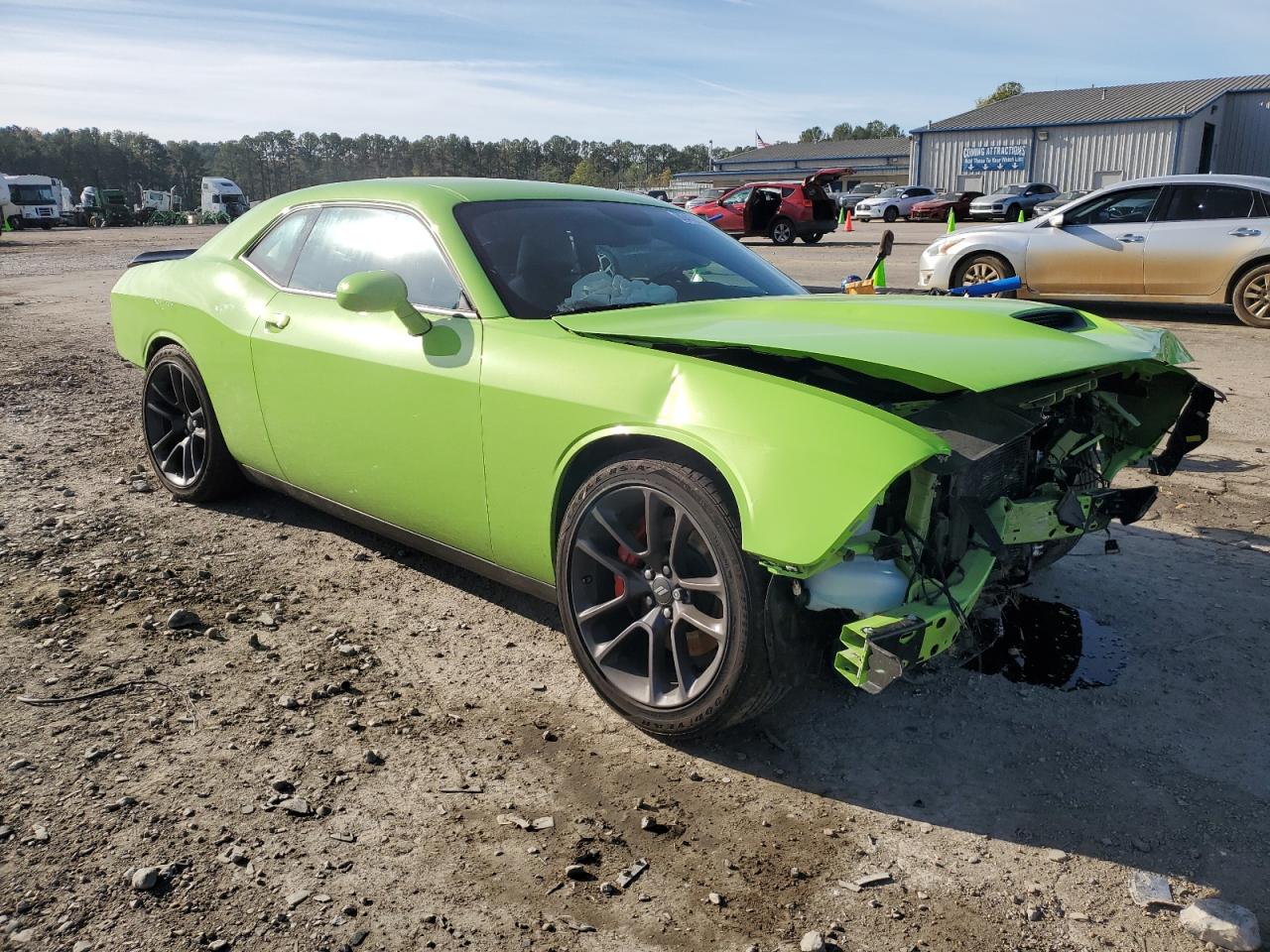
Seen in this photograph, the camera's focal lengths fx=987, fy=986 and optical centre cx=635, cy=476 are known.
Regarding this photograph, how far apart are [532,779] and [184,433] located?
3123 millimetres

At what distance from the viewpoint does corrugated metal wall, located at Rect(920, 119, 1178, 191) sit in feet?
146

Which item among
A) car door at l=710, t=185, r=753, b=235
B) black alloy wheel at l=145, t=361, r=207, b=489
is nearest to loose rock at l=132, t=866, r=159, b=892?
black alloy wheel at l=145, t=361, r=207, b=489

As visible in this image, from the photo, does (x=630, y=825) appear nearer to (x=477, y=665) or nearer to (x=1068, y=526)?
(x=477, y=665)

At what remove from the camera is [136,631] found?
3.55m

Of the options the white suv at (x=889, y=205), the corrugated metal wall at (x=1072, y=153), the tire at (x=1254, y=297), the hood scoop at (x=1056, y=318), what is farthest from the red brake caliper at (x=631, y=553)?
the corrugated metal wall at (x=1072, y=153)

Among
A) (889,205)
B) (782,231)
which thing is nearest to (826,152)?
(889,205)

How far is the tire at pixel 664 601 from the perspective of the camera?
8.35 ft

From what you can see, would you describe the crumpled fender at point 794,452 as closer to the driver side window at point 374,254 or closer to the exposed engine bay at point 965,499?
the exposed engine bay at point 965,499

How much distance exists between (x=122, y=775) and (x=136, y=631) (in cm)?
99

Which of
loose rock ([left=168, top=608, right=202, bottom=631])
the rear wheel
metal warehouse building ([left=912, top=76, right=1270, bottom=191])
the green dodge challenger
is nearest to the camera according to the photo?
the green dodge challenger

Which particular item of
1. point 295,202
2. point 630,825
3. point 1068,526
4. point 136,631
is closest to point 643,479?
point 630,825

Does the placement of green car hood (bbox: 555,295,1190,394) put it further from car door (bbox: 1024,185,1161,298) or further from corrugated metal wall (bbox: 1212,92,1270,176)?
corrugated metal wall (bbox: 1212,92,1270,176)

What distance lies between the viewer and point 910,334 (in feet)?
9.29

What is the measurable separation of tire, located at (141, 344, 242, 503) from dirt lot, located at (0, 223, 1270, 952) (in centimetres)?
56
